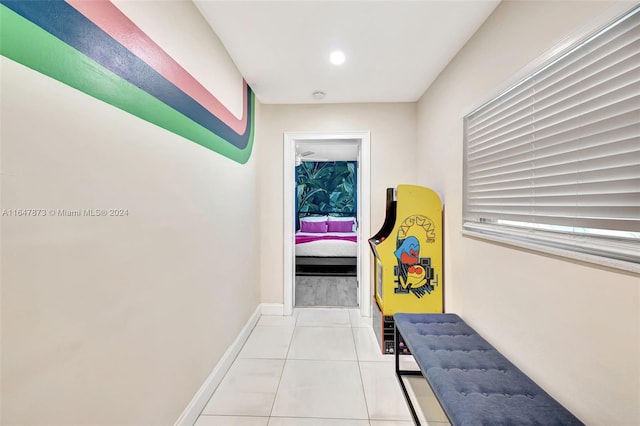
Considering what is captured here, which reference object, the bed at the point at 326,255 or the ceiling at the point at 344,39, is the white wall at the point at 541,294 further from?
the bed at the point at 326,255

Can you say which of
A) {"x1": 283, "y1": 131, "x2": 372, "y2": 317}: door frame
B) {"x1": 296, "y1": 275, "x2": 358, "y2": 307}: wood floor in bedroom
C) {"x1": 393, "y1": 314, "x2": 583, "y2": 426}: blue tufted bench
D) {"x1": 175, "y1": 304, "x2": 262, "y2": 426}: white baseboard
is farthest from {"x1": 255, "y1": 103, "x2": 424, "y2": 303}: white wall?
{"x1": 393, "y1": 314, "x2": 583, "y2": 426}: blue tufted bench

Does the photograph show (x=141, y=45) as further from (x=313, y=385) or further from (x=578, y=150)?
(x=313, y=385)

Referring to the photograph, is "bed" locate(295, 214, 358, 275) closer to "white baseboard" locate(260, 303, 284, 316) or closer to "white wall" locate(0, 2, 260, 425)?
"white baseboard" locate(260, 303, 284, 316)

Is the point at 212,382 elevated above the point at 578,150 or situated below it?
below

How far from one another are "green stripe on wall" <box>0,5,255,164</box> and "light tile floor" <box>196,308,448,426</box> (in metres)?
1.78

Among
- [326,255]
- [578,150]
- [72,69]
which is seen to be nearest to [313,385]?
[578,150]

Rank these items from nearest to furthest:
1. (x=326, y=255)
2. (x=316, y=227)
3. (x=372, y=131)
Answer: (x=372, y=131)
(x=326, y=255)
(x=316, y=227)

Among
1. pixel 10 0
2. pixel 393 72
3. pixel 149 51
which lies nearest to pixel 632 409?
pixel 10 0

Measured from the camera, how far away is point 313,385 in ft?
6.44

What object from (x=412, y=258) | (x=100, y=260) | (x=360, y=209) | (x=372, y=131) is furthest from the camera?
(x=360, y=209)

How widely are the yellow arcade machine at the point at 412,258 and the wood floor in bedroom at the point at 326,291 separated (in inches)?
51.0

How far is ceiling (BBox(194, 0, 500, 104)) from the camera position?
63.9 inches

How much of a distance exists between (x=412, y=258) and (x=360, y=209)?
106 centimetres

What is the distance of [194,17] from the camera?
1608 millimetres
